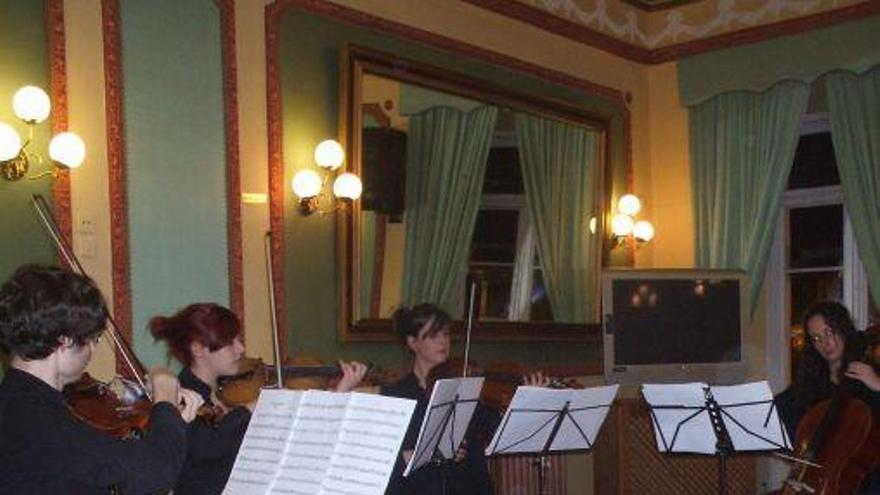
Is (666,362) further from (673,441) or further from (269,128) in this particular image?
(269,128)

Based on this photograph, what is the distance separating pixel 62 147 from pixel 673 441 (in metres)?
2.62

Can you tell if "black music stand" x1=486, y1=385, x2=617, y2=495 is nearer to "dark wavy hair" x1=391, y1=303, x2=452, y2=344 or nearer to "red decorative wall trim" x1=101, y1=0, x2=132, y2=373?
"dark wavy hair" x1=391, y1=303, x2=452, y2=344

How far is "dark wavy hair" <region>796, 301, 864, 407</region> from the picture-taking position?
446 cm

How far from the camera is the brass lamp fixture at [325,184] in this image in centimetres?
495

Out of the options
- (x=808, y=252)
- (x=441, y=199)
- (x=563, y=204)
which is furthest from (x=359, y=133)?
(x=808, y=252)

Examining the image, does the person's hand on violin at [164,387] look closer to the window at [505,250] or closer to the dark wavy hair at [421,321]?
the dark wavy hair at [421,321]

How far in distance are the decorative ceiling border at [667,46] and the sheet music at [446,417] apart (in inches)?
122

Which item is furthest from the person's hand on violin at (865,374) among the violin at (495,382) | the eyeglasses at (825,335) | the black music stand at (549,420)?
the violin at (495,382)

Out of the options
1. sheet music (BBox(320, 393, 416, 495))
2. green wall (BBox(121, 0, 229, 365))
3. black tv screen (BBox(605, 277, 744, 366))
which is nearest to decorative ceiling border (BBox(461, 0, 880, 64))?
black tv screen (BBox(605, 277, 744, 366))

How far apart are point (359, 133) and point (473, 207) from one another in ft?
3.22

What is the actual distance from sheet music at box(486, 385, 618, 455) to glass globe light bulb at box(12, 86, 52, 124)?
2.06 meters

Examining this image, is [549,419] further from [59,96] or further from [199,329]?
[59,96]

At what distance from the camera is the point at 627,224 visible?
6.88 metres

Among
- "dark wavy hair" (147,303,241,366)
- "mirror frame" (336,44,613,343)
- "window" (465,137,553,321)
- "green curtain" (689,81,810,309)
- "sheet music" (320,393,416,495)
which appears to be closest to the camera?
"sheet music" (320,393,416,495)
